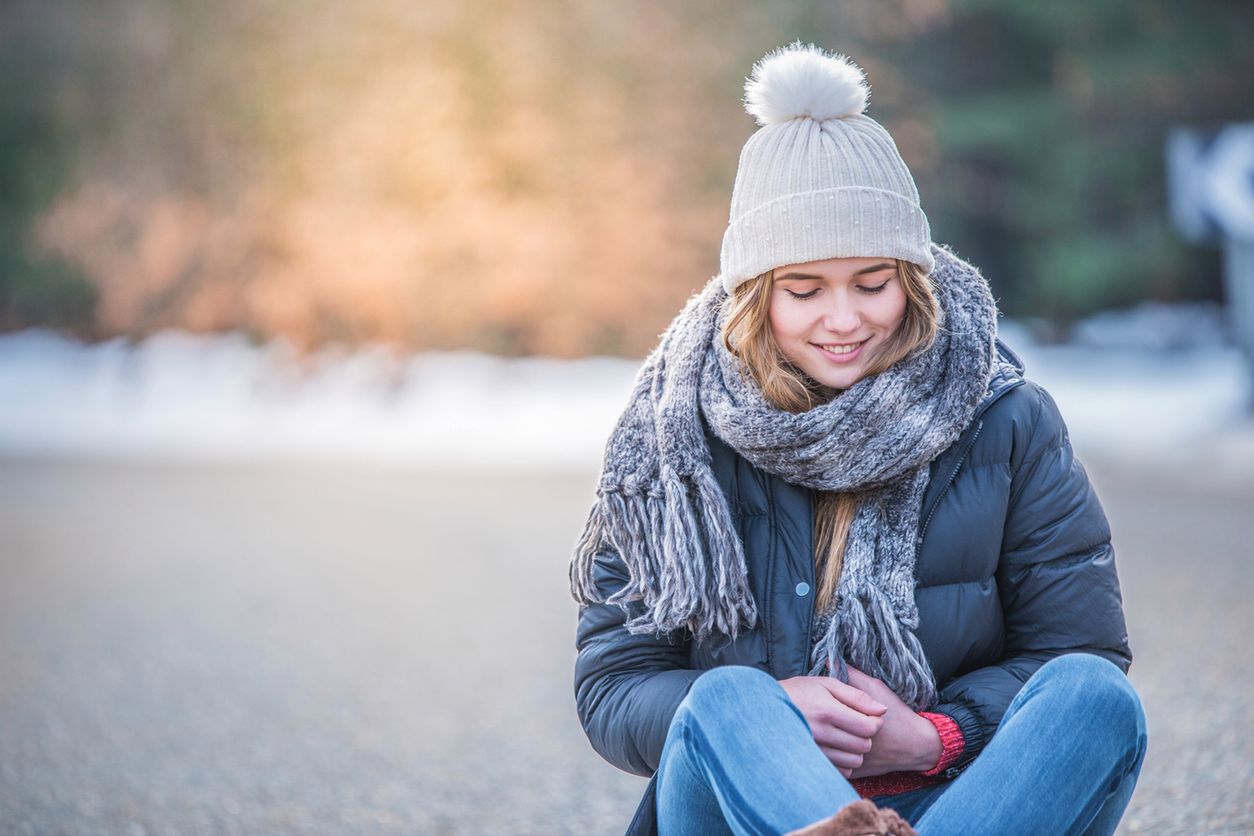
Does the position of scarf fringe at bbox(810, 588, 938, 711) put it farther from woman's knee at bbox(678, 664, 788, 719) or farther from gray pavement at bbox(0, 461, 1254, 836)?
gray pavement at bbox(0, 461, 1254, 836)

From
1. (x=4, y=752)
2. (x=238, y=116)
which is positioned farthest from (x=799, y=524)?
(x=238, y=116)

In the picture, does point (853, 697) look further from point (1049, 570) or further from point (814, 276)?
point (814, 276)

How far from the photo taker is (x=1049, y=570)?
235cm

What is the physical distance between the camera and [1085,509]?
238 cm

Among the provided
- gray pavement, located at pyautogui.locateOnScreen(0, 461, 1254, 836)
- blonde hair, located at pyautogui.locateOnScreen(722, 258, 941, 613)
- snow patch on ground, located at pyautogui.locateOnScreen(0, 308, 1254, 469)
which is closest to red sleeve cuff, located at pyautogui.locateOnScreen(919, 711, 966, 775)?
blonde hair, located at pyautogui.locateOnScreen(722, 258, 941, 613)

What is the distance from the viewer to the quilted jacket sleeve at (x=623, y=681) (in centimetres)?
236

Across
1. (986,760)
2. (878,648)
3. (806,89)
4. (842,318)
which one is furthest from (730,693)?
(806,89)

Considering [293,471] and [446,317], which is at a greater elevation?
[446,317]

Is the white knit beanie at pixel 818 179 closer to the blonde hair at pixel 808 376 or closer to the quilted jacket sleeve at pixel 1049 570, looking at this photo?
the blonde hair at pixel 808 376

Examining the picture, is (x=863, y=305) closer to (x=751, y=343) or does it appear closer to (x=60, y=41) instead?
(x=751, y=343)

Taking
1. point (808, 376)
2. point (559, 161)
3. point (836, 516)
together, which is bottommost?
point (836, 516)

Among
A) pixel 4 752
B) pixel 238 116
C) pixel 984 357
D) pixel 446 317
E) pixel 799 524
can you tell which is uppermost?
pixel 238 116

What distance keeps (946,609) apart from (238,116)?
1376 centimetres

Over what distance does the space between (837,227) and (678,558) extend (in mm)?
600
